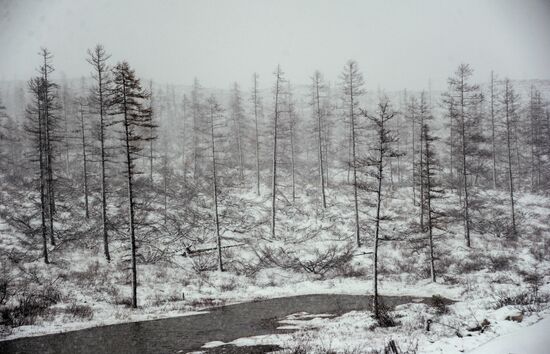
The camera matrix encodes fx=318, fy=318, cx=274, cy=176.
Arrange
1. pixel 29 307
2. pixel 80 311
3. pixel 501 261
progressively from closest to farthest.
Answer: pixel 29 307 < pixel 80 311 < pixel 501 261

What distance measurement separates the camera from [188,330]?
14.2 m

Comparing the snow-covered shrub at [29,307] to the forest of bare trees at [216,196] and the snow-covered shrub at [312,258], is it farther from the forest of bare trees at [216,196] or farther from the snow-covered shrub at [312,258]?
the snow-covered shrub at [312,258]

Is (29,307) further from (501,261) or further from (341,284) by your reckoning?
(501,261)

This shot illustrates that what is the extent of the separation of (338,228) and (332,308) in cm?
1278

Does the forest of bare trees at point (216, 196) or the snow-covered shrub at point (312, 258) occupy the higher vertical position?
the forest of bare trees at point (216, 196)

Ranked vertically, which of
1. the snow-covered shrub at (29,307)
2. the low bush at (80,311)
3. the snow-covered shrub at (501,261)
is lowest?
the snow-covered shrub at (501,261)

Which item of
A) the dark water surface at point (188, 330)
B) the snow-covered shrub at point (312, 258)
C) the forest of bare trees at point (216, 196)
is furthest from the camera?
the snow-covered shrub at point (312, 258)

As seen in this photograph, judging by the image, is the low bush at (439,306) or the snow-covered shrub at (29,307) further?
the low bush at (439,306)

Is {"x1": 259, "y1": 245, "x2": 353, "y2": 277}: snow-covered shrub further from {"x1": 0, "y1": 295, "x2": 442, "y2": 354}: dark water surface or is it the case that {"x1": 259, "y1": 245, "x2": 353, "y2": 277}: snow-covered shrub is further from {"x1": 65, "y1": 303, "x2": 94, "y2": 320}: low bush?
{"x1": 65, "y1": 303, "x2": 94, "y2": 320}: low bush

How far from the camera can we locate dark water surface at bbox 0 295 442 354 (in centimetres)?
1198

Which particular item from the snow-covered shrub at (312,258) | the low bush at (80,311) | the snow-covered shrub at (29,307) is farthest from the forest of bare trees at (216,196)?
the snow-covered shrub at (29,307)

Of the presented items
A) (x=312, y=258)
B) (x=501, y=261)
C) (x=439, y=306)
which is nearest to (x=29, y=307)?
(x=312, y=258)

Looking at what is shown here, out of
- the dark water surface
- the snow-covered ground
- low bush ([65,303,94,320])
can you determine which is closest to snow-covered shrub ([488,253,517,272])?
the snow-covered ground

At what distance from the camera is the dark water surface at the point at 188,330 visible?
1198cm
